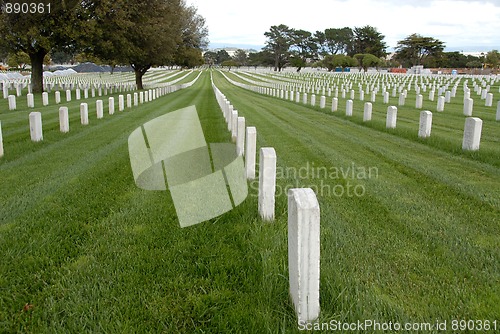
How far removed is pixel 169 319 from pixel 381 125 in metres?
12.6

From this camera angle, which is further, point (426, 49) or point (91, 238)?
point (426, 49)

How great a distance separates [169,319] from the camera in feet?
10.8

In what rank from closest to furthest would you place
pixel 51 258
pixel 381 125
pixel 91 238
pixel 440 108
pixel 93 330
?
pixel 93 330, pixel 51 258, pixel 91 238, pixel 381 125, pixel 440 108

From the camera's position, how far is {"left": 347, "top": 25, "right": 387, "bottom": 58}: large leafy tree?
124 metres

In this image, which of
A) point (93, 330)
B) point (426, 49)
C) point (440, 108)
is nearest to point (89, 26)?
point (440, 108)

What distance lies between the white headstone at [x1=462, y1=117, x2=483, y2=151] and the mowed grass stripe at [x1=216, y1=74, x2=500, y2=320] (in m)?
0.54

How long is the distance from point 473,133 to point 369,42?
12732cm

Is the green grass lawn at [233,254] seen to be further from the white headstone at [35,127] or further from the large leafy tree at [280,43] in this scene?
the large leafy tree at [280,43]

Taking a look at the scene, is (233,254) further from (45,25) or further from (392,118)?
(45,25)

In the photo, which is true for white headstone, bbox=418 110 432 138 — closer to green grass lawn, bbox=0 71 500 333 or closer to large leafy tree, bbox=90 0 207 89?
green grass lawn, bbox=0 71 500 333

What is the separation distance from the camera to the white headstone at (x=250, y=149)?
22.6 feet

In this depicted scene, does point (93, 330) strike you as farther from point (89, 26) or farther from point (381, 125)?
point (89, 26)

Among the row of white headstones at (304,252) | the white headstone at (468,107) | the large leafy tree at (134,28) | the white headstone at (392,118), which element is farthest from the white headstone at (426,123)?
the large leafy tree at (134,28)

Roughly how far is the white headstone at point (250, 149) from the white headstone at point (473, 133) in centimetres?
521
